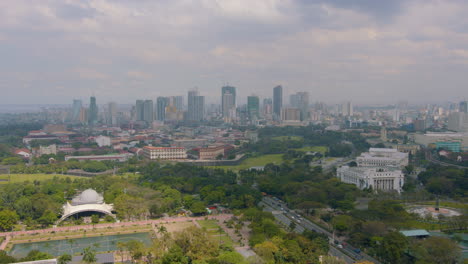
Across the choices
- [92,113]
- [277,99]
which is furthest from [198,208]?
[277,99]

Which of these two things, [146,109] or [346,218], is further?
[146,109]

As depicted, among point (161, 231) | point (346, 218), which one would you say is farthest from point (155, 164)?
point (346, 218)

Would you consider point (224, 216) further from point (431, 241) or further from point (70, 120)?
point (70, 120)

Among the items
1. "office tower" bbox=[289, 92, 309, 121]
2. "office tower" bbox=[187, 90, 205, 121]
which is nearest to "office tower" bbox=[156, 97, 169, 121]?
"office tower" bbox=[187, 90, 205, 121]

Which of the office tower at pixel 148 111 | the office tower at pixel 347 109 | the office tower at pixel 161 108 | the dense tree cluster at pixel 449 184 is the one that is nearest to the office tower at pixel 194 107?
the office tower at pixel 161 108

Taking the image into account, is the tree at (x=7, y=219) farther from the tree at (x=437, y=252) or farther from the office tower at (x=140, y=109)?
the office tower at (x=140, y=109)

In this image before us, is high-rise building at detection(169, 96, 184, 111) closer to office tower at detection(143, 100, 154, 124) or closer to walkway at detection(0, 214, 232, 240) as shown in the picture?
office tower at detection(143, 100, 154, 124)

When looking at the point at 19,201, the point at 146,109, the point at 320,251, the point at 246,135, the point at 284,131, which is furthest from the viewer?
the point at 146,109
